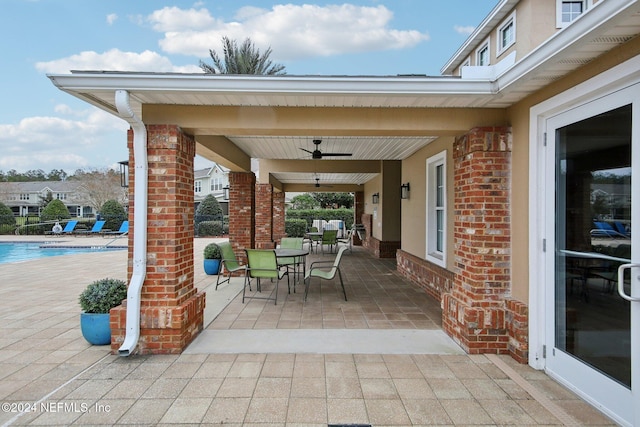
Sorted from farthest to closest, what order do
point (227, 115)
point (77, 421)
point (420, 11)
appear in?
point (420, 11), point (227, 115), point (77, 421)

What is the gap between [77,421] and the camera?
2121 mm

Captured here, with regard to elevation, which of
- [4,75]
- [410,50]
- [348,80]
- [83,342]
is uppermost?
[410,50]

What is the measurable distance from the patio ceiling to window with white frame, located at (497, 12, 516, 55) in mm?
10851

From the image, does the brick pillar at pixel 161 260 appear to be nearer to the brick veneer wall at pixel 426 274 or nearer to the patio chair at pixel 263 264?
the patio chair at pixel 263 264

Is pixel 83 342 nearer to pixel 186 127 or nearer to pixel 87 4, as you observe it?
pixel 186 127

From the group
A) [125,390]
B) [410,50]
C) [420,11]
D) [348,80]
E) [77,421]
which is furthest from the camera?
[410,50]

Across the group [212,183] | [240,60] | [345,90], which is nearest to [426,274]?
[345,90]

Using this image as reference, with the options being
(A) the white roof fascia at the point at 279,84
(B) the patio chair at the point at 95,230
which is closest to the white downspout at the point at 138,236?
(A) the white roof fascia at the point at 279,84

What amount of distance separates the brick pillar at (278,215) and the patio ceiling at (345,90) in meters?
9.81

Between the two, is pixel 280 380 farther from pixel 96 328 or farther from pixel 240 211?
pixel 240 211

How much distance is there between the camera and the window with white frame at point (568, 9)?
10.2 metres

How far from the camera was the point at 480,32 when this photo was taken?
1273 centimetres

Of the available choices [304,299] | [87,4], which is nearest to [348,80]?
[304,299]

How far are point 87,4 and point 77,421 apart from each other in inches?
298
